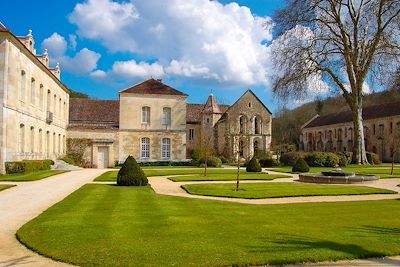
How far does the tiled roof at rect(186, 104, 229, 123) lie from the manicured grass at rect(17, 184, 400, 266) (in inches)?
1429

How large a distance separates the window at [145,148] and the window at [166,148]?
Result: 1.45 m

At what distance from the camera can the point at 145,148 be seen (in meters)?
39.0

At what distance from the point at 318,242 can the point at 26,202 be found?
8481mm

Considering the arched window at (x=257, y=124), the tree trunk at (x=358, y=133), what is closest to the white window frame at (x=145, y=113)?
the arched window at (x=257, y=124)

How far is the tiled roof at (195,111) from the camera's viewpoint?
47312 mm

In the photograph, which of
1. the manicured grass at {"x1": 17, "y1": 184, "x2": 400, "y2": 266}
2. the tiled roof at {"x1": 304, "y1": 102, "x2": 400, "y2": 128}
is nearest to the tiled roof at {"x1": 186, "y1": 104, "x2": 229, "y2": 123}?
the tiled roof at {"x1": 304, "y1": 102, "x2": 400, "y2": 128}

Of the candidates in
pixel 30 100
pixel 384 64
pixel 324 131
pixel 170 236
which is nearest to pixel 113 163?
pixel 30 100

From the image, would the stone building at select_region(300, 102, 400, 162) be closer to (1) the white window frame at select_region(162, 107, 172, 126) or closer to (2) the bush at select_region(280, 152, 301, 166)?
(2) the bush at select_region(280, 152, 301, 166)

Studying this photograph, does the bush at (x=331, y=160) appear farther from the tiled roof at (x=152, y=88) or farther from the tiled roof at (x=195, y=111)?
the tiled roof at (x=195, y=111)

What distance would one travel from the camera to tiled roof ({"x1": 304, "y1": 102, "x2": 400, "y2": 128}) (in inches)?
2061

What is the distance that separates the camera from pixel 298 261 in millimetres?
5668

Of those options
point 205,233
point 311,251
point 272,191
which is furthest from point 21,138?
point 311,251

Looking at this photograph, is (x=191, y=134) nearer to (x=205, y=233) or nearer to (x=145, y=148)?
(x=145, y=148)

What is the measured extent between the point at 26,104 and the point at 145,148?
49.8 ft
